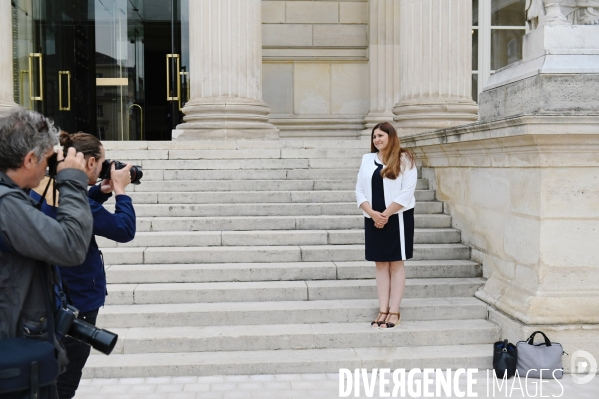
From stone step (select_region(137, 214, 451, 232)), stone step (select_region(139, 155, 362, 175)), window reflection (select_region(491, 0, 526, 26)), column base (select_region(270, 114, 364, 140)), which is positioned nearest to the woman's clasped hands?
stone step (select_region(137, 214, 451, 232))

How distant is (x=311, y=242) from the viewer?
6.76 m

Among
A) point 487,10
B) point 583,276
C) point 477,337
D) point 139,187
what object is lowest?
point 477,337

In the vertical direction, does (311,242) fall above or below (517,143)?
below

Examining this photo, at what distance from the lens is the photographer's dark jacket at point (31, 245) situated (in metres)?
2.16

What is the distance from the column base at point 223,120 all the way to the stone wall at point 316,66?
2800mm

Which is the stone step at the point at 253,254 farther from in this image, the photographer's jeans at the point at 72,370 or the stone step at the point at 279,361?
the photographer's jeans at the point at 72,370

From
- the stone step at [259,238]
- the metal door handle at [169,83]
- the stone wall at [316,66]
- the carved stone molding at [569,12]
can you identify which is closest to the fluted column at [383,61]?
the stone wall at [316,66]

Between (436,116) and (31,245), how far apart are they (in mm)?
7730

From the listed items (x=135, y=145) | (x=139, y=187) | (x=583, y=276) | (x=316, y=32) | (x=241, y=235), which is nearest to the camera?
(x=583, y=276)

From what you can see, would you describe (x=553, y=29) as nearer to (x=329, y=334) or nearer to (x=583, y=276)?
(x=583, y=276)

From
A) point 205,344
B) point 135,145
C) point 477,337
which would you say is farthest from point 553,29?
point 135,145

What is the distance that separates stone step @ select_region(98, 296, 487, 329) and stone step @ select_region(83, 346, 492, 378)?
393mm

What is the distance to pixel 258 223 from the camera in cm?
694

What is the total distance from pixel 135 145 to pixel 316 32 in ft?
15.9
